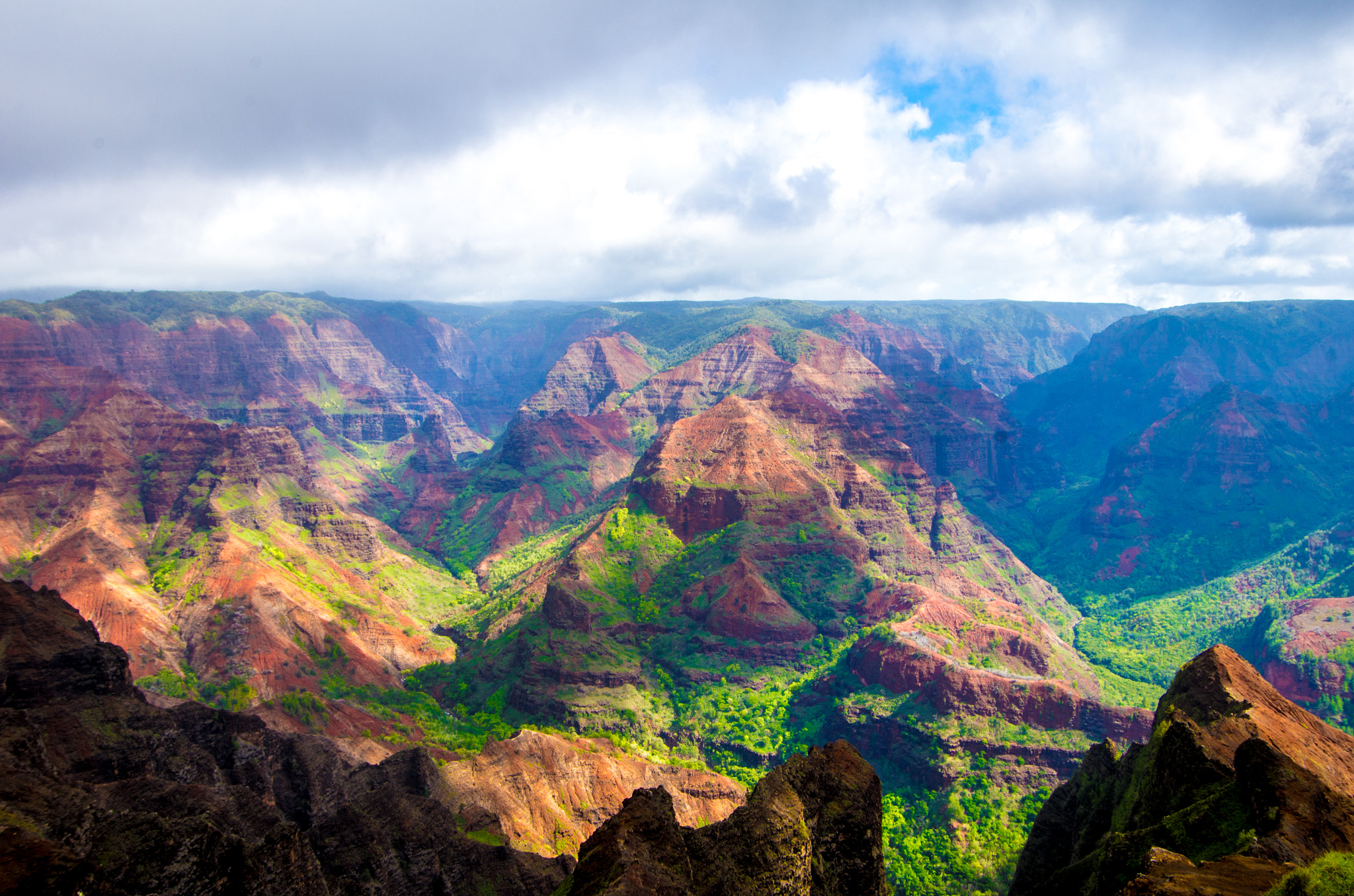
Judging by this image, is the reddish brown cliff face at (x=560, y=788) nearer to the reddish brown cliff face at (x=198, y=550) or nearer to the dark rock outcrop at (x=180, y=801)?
the dark rock outcrop at (x=180, y=801)

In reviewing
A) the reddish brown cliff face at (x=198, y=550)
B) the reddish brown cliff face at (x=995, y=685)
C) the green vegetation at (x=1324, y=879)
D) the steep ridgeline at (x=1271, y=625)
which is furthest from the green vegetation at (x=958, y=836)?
the reddish brown cliff face at (x=198, y=550)

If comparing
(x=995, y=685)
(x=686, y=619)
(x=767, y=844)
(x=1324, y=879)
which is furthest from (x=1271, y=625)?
(x=767, y=844)

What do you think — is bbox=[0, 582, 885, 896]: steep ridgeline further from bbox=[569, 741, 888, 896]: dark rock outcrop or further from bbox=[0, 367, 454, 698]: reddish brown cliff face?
bbox=[0, 367, 454, 698]: reddish brown cliff face

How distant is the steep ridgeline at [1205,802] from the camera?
30203mm

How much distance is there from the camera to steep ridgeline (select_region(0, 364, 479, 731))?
378 feet

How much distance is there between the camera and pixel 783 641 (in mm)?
133750

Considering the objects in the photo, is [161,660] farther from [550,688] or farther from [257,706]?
[550,688]

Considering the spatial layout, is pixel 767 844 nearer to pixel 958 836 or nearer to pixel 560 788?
pixel 560 788

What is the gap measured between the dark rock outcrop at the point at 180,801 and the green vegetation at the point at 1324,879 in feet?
133

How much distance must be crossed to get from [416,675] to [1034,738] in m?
103

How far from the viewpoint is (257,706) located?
98688mm

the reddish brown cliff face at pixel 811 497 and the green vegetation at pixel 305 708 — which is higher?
the reddish brown cliff face at pixel 811 497

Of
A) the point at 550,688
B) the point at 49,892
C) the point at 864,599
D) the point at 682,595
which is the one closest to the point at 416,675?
Answer: the point at 550,688

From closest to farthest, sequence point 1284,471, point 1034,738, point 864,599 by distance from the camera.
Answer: point 1034,738 → point 864,599 → point 1284,471
